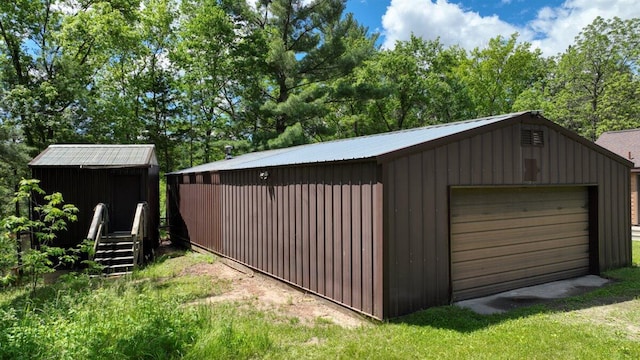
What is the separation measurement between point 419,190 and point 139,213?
7469 millimetres

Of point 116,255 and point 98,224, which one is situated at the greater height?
point 98,224

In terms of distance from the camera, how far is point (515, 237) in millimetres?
6371

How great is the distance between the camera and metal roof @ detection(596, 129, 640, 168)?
15.5 meters

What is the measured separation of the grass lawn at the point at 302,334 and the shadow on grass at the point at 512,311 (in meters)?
0.02

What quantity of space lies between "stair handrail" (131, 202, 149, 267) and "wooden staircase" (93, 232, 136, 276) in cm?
14

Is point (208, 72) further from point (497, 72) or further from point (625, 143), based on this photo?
point (625, 143)

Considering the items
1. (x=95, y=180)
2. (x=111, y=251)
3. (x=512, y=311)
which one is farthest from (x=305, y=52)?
(x=512, y=311)

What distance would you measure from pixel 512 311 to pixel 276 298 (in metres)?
3.42

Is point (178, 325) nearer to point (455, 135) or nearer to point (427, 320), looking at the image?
point (427, 320)

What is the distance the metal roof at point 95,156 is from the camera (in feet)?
34.2

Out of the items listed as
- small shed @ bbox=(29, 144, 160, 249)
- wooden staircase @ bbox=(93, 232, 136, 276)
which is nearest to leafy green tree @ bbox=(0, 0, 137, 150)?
small shed @ bbox=(29, 144, 160, 249)

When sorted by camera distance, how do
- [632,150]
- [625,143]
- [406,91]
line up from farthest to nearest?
[406,91]
[625,143]
[632,150]

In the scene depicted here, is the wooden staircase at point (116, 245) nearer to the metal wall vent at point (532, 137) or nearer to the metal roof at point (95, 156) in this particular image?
the metal roof at point (95, 156)

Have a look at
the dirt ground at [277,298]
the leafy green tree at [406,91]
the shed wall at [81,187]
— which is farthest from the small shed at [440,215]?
the leafy green tree at [406,91]
